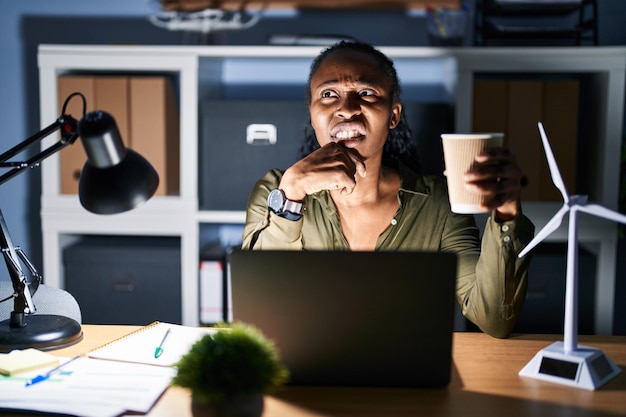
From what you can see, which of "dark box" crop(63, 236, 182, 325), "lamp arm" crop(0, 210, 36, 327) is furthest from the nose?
"dark box" crop(63, 236, 182, 325)

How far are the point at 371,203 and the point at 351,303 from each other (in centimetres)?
91

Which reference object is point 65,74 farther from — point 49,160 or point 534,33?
point 534,33

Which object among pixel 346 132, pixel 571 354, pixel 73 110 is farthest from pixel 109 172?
pixel 73 110

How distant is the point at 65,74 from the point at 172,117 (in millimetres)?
426

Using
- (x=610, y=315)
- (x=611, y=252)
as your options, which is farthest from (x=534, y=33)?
(x=610, y=315)

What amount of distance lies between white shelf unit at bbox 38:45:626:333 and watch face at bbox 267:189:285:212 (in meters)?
0.84

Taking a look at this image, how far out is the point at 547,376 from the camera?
1.14 metres

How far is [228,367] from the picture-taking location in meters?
0.88

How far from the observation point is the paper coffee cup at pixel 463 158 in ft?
3.54

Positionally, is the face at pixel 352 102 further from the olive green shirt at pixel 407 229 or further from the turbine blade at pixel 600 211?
the turbine blade at pixel 600 211

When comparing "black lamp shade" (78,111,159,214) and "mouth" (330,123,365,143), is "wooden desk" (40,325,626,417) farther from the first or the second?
"mouth" (330,123,365,143)

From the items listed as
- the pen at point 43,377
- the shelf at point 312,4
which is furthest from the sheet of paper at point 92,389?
the shelf at point 312,4

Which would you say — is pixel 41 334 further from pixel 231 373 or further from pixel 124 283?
pixel 124 283

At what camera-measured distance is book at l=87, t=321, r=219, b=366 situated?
3.96 feet
